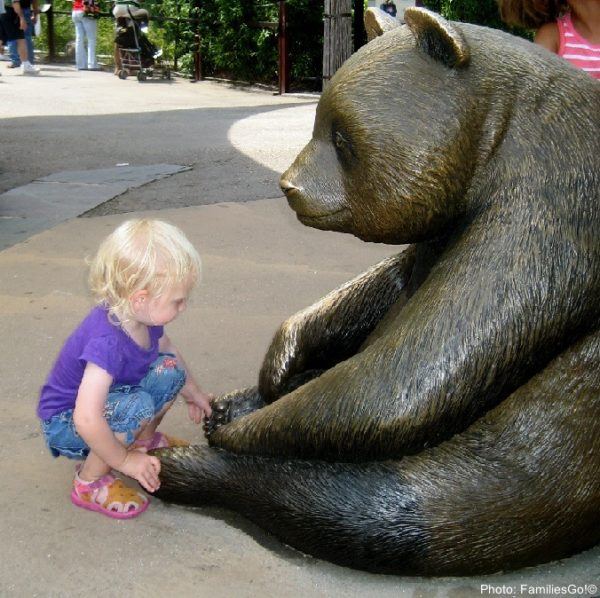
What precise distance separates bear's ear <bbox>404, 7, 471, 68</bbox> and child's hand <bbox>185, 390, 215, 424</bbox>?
1.40 m

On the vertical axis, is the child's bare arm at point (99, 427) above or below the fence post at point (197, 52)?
above

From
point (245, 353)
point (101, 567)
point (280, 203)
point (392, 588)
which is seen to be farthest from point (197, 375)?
point (280, 203)

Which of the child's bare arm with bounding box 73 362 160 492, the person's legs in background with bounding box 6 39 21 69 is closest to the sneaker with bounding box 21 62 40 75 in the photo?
the person's legs in background with bounding box 6 39 21 69

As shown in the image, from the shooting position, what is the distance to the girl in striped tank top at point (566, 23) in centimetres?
324

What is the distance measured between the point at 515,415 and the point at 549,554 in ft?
1.34

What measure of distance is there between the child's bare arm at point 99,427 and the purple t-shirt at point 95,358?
0.04 m

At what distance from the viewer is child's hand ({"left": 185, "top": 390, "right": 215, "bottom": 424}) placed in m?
3.06

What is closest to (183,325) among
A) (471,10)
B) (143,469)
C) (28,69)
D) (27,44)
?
(143,469)

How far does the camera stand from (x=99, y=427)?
2.58 meters

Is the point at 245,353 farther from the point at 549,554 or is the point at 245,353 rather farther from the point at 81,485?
the point at 549,554

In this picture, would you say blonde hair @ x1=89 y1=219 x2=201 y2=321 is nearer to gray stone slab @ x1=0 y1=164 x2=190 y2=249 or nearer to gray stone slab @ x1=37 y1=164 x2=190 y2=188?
gray stone slab @ x1=0 y1=164 x2=190 y2=249

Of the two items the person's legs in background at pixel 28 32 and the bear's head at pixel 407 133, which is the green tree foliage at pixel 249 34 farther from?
the bear's head at pixel 407 133

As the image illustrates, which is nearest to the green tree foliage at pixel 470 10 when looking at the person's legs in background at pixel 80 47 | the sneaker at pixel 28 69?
the sneaker at pixel 28 69

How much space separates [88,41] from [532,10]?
18.2 m
